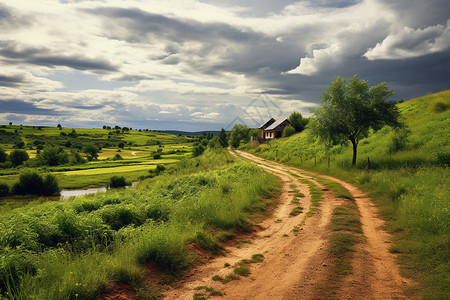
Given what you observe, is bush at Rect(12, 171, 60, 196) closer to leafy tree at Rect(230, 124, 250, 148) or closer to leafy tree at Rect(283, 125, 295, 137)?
leafy tree at Rect(283, 125, 295, 137)

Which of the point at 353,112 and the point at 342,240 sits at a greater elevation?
the point at 353,112

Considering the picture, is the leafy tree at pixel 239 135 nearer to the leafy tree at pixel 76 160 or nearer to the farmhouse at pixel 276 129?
the farmhouse at pixel 276 129

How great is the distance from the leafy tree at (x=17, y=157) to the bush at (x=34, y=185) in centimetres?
5027

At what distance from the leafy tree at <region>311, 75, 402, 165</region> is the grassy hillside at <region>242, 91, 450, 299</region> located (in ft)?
9.05

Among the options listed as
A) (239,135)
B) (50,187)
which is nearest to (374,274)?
(50,187)

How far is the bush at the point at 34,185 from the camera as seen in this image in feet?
195

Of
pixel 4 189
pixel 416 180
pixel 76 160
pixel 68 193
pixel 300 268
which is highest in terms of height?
pixel 416 180

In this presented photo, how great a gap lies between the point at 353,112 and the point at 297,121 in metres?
57.7

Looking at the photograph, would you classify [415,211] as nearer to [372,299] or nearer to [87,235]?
[372,299]

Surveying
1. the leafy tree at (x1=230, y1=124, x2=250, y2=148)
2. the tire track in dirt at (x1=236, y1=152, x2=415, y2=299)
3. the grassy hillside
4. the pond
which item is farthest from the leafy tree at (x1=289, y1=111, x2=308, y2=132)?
the tire track in dirt at (x1=236, y1=152, x2=415, y2=299)

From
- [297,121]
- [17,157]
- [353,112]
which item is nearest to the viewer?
[353,112]

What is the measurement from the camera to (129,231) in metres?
9.16

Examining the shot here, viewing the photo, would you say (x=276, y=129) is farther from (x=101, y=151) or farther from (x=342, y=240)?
(x=101, y=151)

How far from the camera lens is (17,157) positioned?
101938mm
